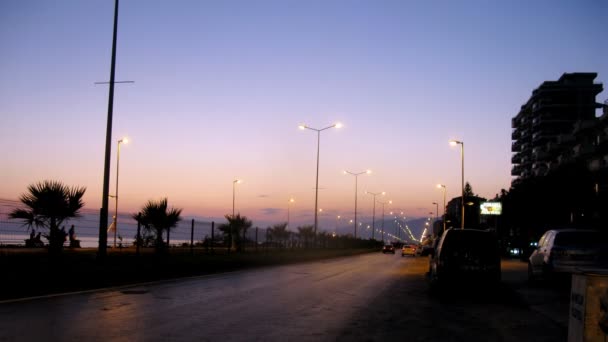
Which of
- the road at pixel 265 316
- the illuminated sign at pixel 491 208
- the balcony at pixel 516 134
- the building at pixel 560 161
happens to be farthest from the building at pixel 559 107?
the road at pixel 265 316

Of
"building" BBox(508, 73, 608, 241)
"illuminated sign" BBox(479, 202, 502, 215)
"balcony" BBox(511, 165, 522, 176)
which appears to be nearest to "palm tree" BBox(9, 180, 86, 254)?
"building" BBox(508, 73, 608, 241)

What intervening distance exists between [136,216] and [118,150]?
2662 centimetres

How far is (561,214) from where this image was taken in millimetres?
63438

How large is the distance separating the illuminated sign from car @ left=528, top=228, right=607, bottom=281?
196 feet

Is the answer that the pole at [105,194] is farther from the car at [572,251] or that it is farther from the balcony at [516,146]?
the balcony at [516,146]

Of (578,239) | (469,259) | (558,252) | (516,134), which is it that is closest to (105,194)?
(469,259)

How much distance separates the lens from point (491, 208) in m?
80.8

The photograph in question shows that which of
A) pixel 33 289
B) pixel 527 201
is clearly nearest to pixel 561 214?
pixel 527 201

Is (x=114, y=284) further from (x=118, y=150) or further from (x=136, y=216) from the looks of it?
(x=118, y=150)

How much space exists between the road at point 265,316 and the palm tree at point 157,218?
1096cm

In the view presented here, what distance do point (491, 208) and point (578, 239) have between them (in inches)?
2498

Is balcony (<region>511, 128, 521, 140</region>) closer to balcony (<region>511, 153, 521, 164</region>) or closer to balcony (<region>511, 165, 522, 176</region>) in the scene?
balcony (<region>511, 153, 521, 164</region>)

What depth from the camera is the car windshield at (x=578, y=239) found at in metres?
19.1

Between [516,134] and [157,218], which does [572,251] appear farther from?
[516,134]
